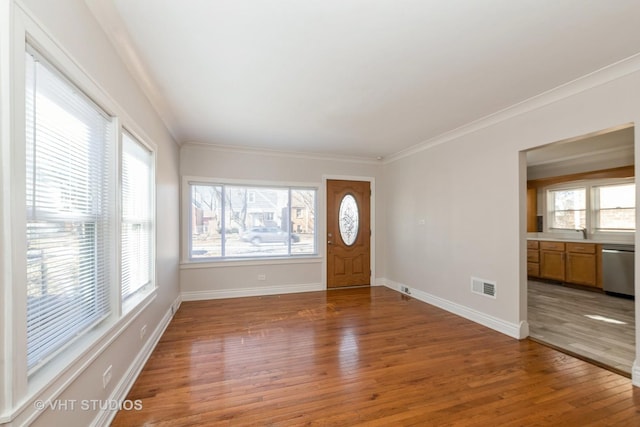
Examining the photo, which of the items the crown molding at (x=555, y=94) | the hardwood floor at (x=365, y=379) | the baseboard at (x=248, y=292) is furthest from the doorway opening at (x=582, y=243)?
the baseboard at (x=248, y=292)

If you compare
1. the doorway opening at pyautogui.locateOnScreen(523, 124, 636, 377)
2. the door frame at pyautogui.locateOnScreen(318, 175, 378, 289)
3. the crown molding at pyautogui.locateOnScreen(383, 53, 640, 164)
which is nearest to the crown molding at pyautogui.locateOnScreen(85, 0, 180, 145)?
the door frame at pyautogui.locateOnScreen(318, 175, 378, 289)

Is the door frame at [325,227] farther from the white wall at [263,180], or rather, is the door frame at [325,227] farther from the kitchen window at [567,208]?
the kitchen window at [567,208]

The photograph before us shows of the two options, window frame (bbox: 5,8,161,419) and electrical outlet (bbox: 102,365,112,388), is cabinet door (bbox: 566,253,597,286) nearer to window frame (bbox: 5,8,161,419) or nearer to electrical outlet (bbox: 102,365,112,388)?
electrical outlet (bbox: 102,365,112,388)

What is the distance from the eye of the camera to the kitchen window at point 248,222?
15.7 feet

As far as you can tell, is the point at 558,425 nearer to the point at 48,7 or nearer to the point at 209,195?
the point at 48,7

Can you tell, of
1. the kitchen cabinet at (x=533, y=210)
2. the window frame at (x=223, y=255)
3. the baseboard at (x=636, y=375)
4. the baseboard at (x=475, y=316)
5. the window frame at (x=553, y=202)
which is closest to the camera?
the baseboard at (x=636, y=375)

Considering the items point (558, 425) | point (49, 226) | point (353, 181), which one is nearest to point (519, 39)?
point (558, 425)

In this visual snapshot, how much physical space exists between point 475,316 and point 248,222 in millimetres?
3816

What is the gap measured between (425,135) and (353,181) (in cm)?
178

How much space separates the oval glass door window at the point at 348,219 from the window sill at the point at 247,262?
2.33ft

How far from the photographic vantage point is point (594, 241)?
203 inches

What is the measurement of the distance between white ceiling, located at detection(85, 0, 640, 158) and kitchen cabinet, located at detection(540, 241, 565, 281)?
4.02 m

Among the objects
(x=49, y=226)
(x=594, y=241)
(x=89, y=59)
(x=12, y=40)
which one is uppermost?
(x=89, y=59)

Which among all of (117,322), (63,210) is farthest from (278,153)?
(63,210)
